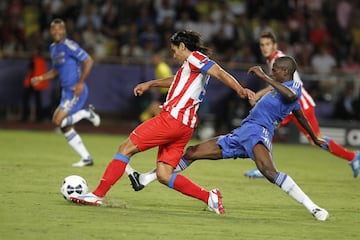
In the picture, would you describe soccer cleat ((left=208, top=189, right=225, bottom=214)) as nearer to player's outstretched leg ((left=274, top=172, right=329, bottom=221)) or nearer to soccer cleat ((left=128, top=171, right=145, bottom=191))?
player's outstretched leg ((left=274, top=172, right=329, bottom=221))

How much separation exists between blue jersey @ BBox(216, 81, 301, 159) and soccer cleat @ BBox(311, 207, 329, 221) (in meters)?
0.84

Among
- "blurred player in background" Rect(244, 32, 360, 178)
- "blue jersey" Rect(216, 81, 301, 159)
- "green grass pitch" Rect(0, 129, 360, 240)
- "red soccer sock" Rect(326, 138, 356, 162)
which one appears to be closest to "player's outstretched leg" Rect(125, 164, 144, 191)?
"green grass pitch" Rect(0, 129, 360, 240)

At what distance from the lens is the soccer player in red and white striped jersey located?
934 cm

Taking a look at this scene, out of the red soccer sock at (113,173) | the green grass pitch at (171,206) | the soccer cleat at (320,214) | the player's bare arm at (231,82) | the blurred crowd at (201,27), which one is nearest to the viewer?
the green grass pitch at (171,206)

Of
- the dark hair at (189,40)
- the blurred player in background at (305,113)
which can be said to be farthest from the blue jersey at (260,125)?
Answer: the blurred player in background at (305,113)

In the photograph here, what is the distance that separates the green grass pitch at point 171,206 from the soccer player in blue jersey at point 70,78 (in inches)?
19.3

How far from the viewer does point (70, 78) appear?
14164mm

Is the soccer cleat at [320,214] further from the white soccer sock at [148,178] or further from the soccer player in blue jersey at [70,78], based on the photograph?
the soccer player in blue jersey at [70,78]

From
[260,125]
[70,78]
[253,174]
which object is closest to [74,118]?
[70,78]

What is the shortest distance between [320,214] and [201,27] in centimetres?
1394

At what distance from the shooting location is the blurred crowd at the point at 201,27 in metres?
21.8

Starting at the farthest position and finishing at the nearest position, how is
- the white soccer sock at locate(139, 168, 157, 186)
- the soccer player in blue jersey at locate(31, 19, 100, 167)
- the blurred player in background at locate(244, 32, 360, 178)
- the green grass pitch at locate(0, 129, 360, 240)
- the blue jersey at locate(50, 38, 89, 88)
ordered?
the blue jersey at locate(50, 38, 89, 88) → the soccer player in blue jersey at locate(31, 19, 100, 167) → the blurred player in background at locate(244, 32, 360, 178) → the white soccer sock at locate(139, 168, 157, 186) → the green grass pitch at locate(0, 129, 360, 240)

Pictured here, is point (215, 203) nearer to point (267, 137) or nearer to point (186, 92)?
point (267, 137)

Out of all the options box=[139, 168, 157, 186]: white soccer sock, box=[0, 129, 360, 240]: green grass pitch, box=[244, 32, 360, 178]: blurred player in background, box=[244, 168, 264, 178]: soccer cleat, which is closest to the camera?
box=[0, 129, 360, 240]: green grass pitch
